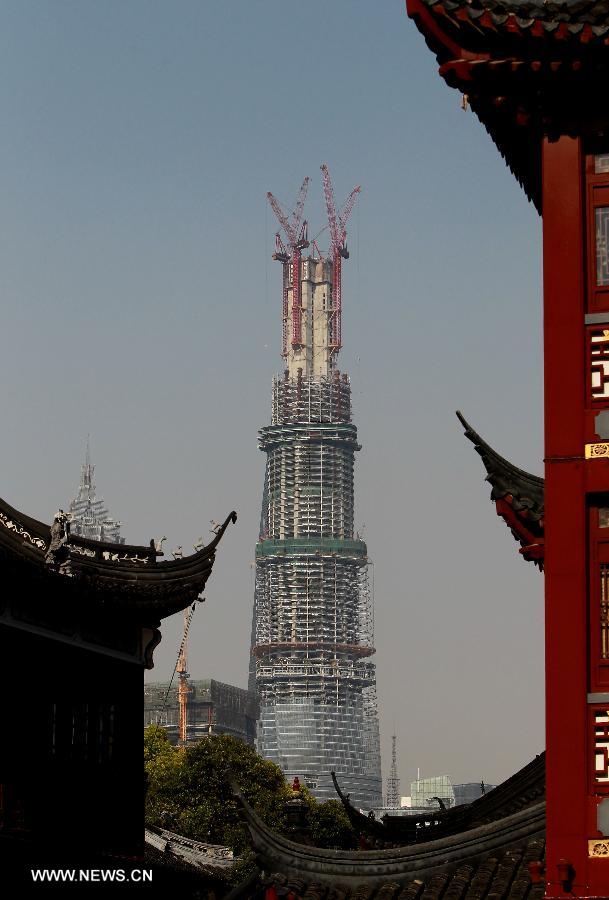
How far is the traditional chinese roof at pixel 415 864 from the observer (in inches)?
938

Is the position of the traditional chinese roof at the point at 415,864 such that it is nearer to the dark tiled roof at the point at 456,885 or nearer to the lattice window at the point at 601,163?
the dark tiled roof at the point at 456,885

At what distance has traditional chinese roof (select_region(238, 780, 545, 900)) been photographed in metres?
23.8

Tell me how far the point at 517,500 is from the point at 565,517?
2.35 metres

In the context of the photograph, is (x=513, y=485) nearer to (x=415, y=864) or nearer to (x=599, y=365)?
(x=599, y=365)

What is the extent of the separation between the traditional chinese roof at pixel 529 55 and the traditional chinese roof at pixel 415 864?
900 centimetres

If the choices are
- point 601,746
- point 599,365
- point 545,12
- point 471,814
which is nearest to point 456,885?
point 601,746

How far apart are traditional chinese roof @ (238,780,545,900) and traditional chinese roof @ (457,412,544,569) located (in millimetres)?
3433

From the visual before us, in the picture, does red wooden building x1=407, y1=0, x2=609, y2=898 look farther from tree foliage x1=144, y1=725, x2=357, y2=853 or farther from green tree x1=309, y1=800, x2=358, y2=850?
green tree x1=309, y1=800, x2=358, y2=850

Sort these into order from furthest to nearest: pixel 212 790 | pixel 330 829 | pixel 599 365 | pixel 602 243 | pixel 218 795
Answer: pixel 330 829 → pixel 212 790 → pixel 218 795 → pixel 602 243 → pixel 599 365

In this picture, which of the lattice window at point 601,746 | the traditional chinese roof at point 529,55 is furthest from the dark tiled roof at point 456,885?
the traditional chinese roof at point 529,55

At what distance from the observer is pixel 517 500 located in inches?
949

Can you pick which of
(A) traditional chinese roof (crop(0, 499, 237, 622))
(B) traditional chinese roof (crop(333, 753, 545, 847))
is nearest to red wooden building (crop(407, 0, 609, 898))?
(B) traditional chinese roof (crop(333, 753, 545, 847))

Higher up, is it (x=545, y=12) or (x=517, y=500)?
(x=545, y=12)

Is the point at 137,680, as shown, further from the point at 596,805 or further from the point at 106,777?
the point at 596,805
